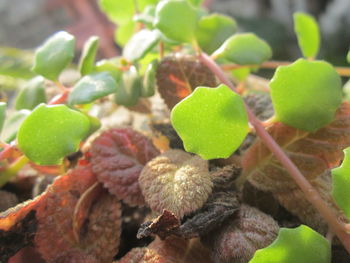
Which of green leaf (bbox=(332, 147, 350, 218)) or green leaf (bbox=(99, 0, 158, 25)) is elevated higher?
green leaf (bbox=(99, 0, 158, 25))

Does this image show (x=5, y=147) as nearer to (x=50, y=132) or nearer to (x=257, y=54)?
(x=50, y=132)

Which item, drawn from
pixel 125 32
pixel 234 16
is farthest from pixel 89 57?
pixel 234 16

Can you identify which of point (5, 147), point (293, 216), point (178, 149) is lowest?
point (293, 216)

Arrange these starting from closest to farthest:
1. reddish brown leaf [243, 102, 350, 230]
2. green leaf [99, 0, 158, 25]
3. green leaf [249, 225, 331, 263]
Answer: green leaf [249, 225, 331, 263] → reddish brown leaf [243, 102, 350, 230] → green leaf [99, 0, 158, 25]

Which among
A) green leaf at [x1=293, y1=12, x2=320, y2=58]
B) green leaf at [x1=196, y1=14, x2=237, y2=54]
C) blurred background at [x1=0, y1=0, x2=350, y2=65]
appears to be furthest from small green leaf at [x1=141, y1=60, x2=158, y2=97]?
blurred background at [x1=0, y1=0, x2=350, y2=65]

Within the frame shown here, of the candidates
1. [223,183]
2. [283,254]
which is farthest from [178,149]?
[283,254]

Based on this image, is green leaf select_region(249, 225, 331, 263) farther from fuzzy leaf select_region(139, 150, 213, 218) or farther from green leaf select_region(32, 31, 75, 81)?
green leaf select_region(32, 31, 75, 81)
